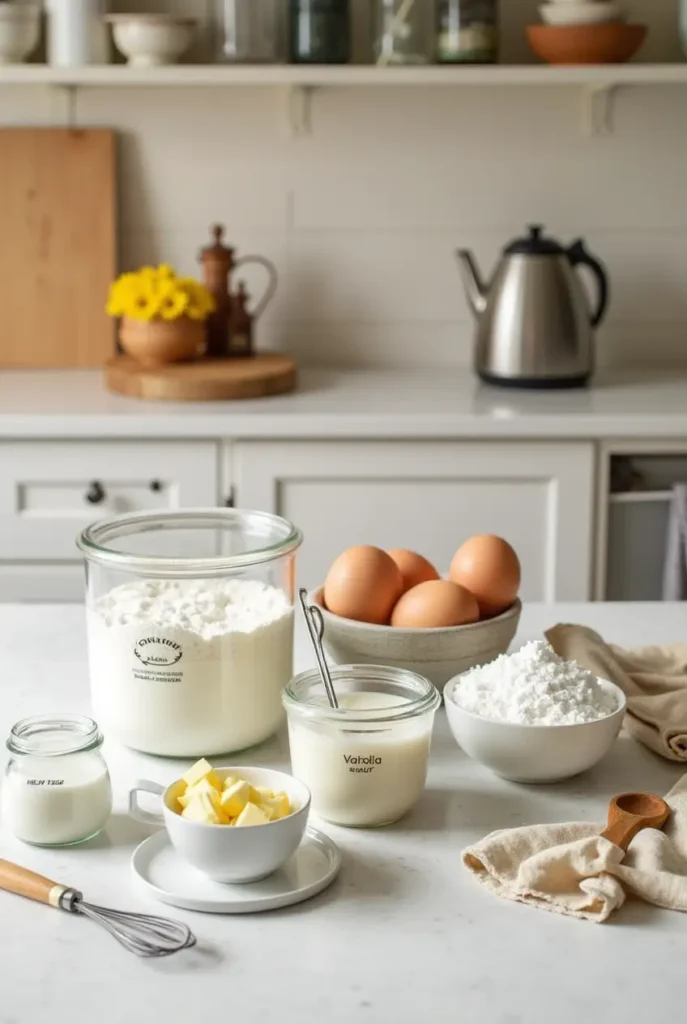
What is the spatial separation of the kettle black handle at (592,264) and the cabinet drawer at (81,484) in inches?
32.4

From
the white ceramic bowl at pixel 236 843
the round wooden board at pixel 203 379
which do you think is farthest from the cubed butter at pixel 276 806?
the round wooden board at pixel 203 379

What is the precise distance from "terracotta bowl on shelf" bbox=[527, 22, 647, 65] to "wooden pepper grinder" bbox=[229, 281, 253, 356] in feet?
2.56

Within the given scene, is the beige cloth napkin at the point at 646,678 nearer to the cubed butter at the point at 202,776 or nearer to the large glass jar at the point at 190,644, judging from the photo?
the large glass jar at the point at 190,644

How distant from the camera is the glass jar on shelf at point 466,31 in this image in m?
2.88

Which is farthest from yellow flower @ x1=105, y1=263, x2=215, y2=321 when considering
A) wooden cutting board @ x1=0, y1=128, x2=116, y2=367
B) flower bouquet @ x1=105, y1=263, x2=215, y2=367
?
wooden cutting board @ x1=0, y1=128, x2=116, y2=367

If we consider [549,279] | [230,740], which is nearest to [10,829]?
[230,740]

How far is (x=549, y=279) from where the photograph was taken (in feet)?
9.07

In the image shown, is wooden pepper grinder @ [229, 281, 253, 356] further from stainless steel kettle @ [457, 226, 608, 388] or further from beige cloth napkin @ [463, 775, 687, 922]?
beige cloth napkin @ [463, 775, 687, 922]

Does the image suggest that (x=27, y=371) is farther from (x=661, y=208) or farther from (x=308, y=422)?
(x=661, y=208)

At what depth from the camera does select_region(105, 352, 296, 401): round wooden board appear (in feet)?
8.84

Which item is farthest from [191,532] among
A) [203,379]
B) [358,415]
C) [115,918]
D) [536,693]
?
[203,379]

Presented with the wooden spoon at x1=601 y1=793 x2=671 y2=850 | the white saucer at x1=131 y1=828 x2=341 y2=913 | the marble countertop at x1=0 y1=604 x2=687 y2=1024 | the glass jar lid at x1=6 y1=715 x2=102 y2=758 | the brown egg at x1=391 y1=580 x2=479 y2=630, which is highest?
the brown egg at x1=391 y1=580 x2=479 y2=630

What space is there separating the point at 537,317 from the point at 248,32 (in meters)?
0.86

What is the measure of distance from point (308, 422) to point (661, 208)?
111 cm
